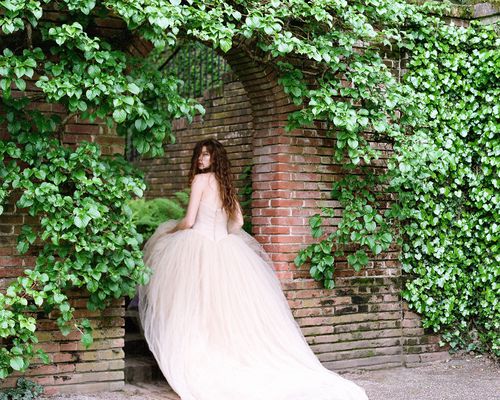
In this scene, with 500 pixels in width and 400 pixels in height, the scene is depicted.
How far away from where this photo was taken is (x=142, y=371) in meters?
6.60

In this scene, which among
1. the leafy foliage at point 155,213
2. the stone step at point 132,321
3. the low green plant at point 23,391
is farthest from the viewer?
the leafy foliage at point 155,213

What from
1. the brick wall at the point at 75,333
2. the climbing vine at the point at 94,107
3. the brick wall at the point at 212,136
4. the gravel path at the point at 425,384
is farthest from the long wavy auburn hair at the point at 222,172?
the brick wall at the point at 212,136

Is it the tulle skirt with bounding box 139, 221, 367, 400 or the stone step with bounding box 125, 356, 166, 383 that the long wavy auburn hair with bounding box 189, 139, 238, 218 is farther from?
the stone step with bounding box 125, 356, 166, 383

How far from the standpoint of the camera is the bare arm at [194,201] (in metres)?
6.70

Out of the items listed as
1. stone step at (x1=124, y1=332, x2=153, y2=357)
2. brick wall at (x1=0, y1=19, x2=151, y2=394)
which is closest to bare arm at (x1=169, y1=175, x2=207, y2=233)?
brick wall at (x1=0, y1=19, x2=151, y2=394)

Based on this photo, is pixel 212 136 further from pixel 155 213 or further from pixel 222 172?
pixel 222 172

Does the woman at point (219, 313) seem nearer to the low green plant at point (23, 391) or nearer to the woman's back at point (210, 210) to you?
the woman's back at point (210, 210)

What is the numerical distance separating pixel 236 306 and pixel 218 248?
54 cm

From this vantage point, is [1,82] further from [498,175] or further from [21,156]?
[498,175]

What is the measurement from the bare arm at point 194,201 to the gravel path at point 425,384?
1398mm

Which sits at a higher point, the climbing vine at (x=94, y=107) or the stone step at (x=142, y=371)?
the climbing vine at (x=94, y=107)

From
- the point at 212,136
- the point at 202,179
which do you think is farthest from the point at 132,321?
the point at 212,136

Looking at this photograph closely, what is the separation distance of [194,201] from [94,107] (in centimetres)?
142

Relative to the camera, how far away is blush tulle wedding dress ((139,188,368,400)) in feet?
19.1
